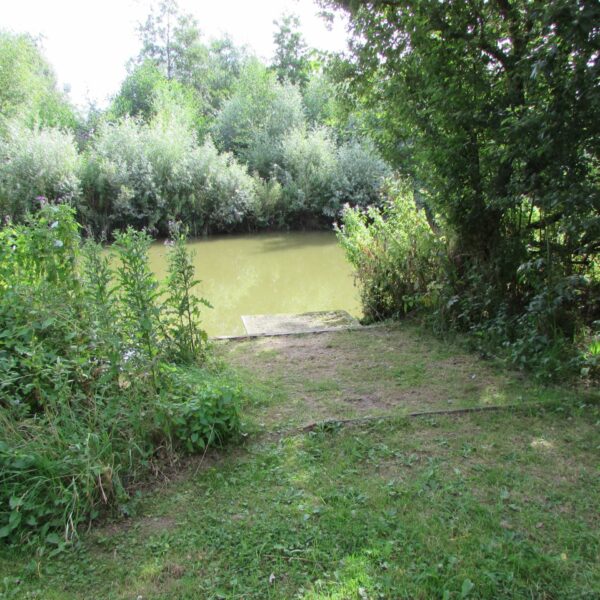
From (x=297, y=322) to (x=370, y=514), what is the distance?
5.15 m

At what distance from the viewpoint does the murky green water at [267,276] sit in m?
9.98

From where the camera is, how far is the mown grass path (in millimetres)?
2387

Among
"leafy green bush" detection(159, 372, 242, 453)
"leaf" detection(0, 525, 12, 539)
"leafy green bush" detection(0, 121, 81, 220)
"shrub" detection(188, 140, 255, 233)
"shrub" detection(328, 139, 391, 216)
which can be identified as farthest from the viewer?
"shrub" detection(328, 139, 391, 216)

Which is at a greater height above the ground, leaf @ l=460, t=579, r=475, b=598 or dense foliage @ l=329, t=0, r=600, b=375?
dense foliage @ l=329, t=0, r=600, b=375

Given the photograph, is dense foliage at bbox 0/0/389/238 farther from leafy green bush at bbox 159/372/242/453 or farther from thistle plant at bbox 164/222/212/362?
leafy green bush at bbox 159/372/242/453

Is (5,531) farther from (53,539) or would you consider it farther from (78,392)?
(78,392)

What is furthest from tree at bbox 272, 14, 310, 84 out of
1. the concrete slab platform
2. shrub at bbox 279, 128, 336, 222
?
the concrete slab platform

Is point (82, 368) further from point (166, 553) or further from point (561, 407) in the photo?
point (561, 407)

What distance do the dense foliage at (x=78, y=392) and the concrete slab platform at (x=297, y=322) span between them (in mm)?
3136

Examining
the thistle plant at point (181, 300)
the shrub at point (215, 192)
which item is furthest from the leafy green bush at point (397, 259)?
the shrub at point (215, 192)

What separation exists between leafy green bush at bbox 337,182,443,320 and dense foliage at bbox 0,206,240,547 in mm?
3439

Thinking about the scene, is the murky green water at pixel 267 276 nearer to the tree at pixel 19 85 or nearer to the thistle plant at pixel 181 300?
the thistle plant at pixel 181 300

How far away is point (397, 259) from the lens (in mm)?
6961

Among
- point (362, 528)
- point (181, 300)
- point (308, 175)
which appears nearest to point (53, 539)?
point (362, 528)
